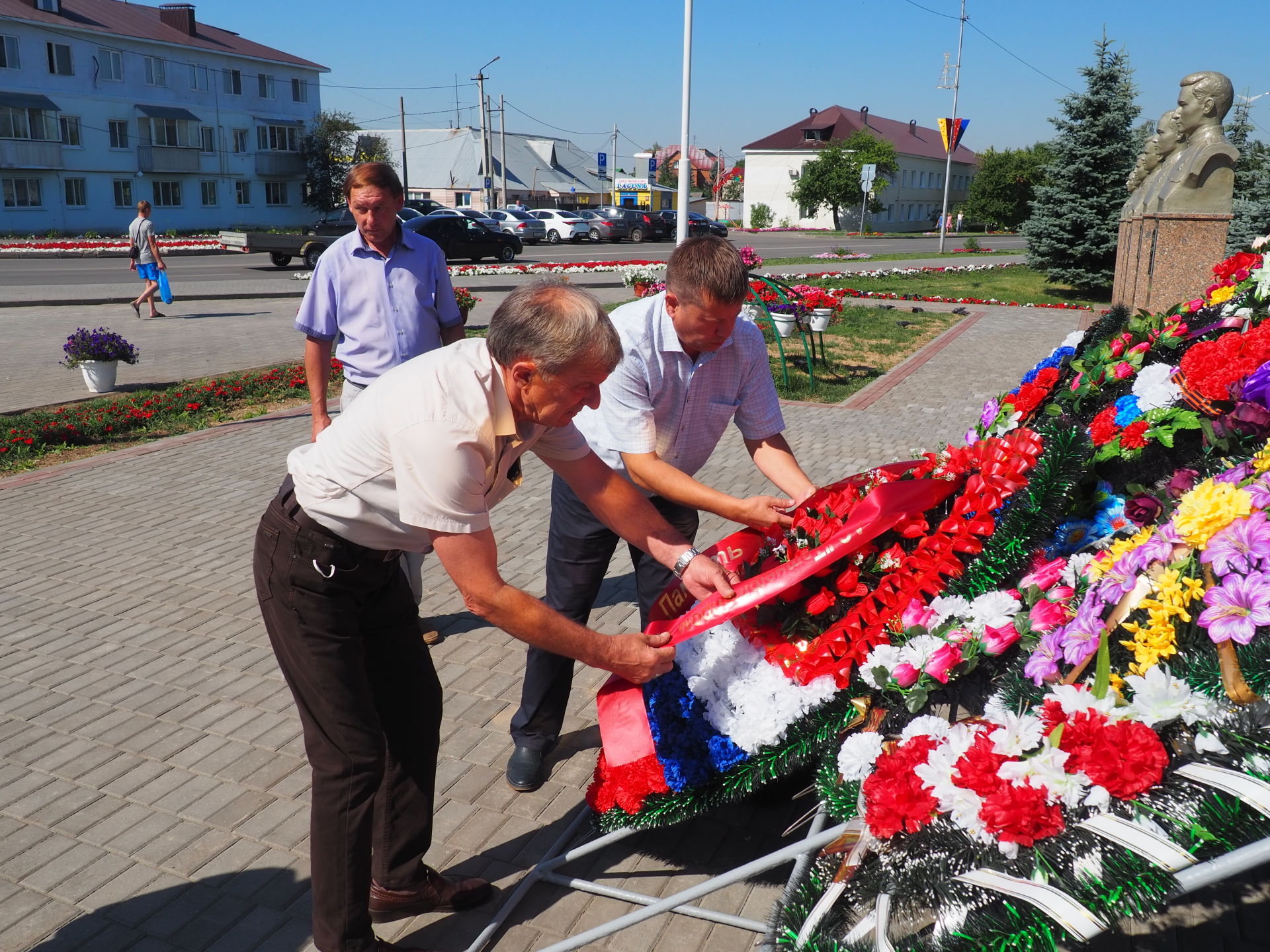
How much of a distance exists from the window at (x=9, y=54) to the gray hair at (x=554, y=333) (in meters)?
46.1

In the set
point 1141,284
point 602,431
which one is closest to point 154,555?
point 602,431

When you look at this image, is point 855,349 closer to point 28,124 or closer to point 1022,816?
point 1022,816

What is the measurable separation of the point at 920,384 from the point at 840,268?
15818 mm

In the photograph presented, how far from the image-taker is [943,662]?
2004mm

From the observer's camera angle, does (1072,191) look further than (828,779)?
Yes

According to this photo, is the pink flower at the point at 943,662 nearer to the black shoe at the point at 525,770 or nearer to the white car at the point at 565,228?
the black shoe at the point at 525,770

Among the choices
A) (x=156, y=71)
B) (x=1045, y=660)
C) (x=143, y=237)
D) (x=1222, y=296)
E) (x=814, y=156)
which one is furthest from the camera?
(x=814, y=156)

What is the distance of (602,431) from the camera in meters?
2.99

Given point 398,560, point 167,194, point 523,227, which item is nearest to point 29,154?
point 167,194

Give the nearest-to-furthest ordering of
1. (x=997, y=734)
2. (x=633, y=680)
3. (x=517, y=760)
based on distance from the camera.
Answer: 1. (x=997, y=734)
2. (x=633, y=680)
3. (x=517, y=760)

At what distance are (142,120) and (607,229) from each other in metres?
21.9

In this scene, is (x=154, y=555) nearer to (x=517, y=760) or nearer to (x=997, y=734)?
(x=517, y=760)

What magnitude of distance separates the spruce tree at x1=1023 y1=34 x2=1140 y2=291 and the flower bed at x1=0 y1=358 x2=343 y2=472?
1699 centimetres

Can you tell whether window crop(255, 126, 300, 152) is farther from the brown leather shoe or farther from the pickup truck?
the brown leather shoe
